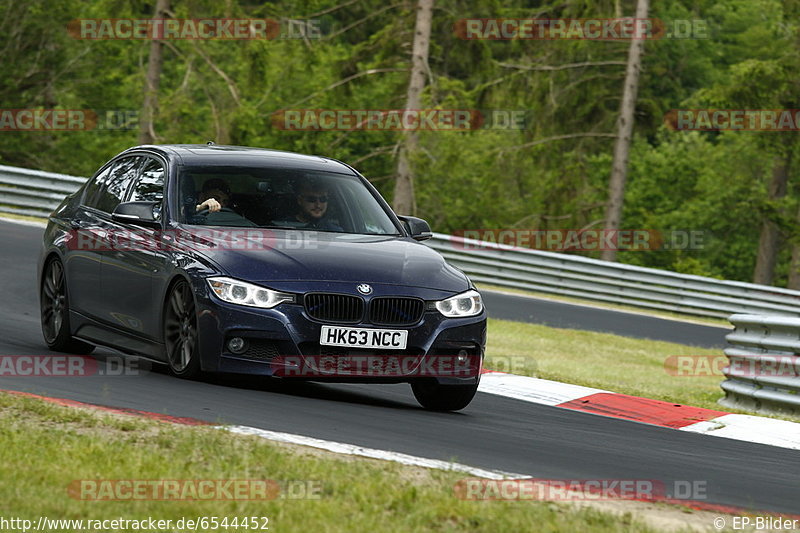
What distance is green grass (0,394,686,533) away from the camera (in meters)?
4.93

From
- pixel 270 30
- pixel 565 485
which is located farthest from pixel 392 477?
pixel 270 30

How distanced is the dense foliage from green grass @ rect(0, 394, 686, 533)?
23.2m

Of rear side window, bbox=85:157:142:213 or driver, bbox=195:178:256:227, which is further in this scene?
rear side window, bbox=85:157:142:213

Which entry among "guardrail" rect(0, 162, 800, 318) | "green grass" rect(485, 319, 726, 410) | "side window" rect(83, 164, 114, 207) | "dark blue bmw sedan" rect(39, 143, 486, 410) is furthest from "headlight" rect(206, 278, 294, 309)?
"guardrail" rect(0, 162, 800, 318)

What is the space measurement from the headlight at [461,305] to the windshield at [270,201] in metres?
1.15

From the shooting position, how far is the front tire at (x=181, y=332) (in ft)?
27.2

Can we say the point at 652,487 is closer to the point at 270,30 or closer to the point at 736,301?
the point at 736,301

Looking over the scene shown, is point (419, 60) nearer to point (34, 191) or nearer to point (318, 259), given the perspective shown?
point (34, 191)

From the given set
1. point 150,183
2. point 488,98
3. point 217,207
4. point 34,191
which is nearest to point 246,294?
point 217,207

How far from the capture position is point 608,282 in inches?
1050

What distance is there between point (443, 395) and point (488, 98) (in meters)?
27.6

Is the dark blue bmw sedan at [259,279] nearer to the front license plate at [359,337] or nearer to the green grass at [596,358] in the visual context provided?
the front license plate at [359,337]

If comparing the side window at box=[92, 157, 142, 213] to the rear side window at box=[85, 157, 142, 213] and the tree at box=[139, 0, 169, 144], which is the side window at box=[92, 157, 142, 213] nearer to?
the rear side window at box=[85, 157, 142, 213]

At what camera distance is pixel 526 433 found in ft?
26.4
